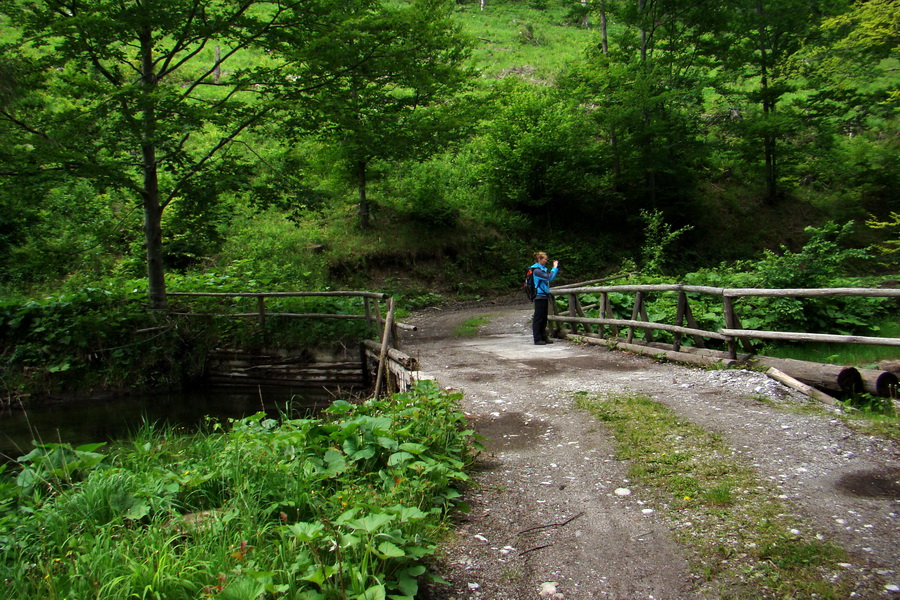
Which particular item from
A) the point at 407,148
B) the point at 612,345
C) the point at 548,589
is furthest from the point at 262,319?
the point at 548,589

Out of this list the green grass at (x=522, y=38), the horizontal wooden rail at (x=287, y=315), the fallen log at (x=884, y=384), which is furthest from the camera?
the green grass at (x=522, y=38)

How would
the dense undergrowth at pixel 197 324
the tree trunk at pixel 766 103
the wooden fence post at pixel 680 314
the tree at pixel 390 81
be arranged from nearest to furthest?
the wooden fence post at pixel 680 314
the dense undergrowth at pixel 197 324
the tree at pixel 390 81
the tree trunk at pixel 766 103

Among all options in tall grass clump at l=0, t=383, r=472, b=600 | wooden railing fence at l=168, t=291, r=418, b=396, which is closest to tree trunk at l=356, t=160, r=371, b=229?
wooden railing fence at l=168, t=291, r=418, b=396

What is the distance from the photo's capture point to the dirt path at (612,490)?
3016 mm

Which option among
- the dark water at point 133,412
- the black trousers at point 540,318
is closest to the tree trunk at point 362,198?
the black trousers at point 540,318

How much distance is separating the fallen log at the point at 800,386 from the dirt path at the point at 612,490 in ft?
0.47

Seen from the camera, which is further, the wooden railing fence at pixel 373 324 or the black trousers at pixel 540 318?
the black trousers at pixel 540 318

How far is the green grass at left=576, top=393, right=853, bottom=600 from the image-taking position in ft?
9.43

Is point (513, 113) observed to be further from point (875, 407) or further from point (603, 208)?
point (875, 407)

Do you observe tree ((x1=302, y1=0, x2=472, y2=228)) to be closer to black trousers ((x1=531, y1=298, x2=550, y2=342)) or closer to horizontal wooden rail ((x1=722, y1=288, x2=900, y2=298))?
black trousers ((x1=531, y1=298, x2=550, y2=342))

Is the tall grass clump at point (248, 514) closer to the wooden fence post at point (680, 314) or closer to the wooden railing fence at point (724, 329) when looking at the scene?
the wooden railing fence at point (724, 329)

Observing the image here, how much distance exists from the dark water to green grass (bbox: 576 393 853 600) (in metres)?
5.14

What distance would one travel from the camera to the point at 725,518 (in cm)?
355

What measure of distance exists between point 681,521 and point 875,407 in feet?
12.8
